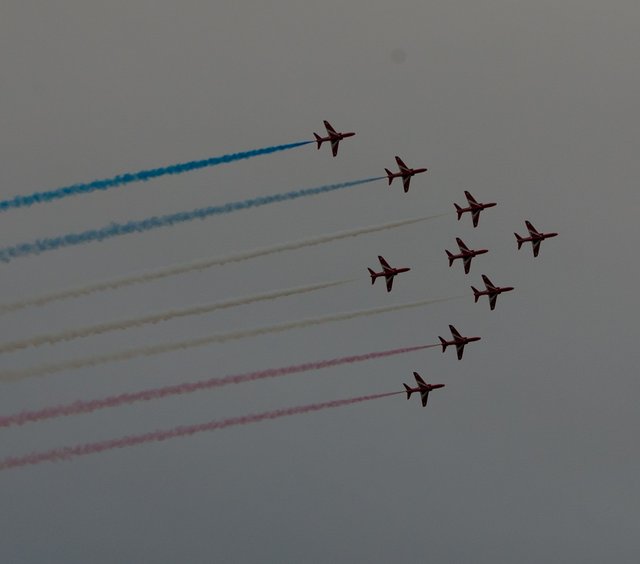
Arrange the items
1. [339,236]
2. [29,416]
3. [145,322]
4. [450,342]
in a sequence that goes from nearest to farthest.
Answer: [29,416]
[145,322]
[339,236]
[450,342]

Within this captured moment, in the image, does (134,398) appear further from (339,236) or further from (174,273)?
(339,236)

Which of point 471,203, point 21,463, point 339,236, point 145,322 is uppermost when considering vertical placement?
point 471,203

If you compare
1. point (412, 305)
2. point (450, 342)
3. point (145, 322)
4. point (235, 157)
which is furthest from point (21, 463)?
point (450, 342)

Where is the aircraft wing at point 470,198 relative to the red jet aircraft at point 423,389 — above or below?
above

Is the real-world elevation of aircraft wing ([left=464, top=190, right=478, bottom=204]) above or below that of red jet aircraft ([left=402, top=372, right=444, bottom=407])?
above

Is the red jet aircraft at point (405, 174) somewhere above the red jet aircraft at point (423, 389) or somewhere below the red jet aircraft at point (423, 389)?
above

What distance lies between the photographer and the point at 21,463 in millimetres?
81062

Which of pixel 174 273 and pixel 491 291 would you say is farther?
pixel 491 291

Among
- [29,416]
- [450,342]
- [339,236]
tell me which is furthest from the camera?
[450,342]

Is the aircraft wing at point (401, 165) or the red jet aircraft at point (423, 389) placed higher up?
the aircraft wing at point (401, 165)

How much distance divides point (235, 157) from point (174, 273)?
21.0 feet

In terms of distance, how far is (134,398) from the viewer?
83.7 metres

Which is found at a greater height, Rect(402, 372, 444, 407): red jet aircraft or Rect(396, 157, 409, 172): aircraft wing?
Rect(396, 157, 409, 172): aircraft wing

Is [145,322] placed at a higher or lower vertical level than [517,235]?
lower
